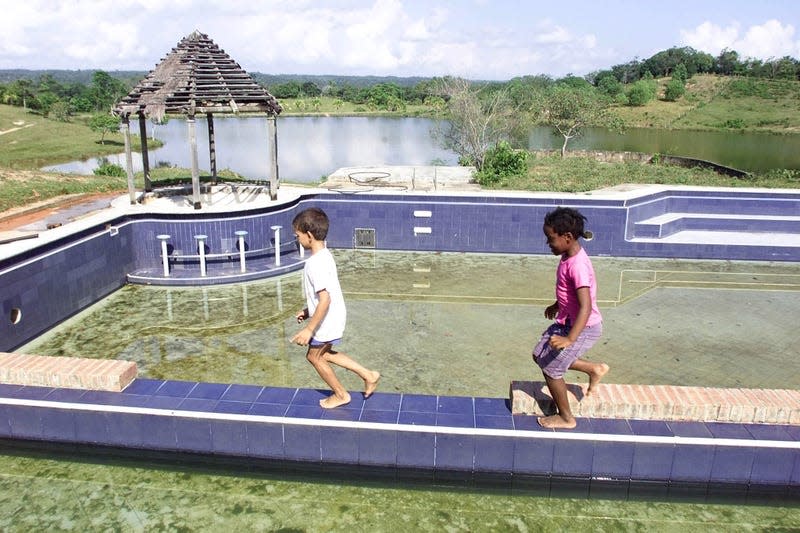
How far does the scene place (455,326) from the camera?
22.6 ft

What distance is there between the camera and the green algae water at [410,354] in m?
3.70

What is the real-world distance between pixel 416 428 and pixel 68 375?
7.98 ft

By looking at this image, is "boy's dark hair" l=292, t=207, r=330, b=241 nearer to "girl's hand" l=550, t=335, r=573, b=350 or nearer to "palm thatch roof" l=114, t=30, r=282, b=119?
"girl's hand" l=550, t=335, r=573, b=350

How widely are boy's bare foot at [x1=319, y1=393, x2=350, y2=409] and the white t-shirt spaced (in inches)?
23.4

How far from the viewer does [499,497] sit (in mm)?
3893

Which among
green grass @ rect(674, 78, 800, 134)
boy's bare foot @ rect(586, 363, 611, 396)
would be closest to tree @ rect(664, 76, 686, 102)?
green grass @ rect(674, 78, 800, 134)

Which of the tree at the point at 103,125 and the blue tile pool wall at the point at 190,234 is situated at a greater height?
the tree at the point at 103,125

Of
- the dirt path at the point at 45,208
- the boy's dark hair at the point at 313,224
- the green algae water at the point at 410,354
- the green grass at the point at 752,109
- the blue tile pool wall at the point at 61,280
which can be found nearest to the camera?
the boy's dark hair at the point at 313,224

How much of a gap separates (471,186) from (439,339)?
8.59 m

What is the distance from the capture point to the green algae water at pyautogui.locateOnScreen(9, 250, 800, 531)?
12.1ft

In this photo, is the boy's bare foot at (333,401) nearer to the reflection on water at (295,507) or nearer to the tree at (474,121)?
the reflection on water at (295,507)

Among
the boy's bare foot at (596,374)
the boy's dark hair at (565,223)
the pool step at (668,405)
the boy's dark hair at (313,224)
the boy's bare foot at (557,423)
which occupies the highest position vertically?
the boy's dark hair at (565,223)

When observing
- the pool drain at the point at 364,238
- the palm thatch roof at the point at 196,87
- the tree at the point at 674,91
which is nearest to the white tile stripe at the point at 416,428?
the palm thatch roof at the point at 196,87

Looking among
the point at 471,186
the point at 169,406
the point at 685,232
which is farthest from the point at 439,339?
the point at 471,186
